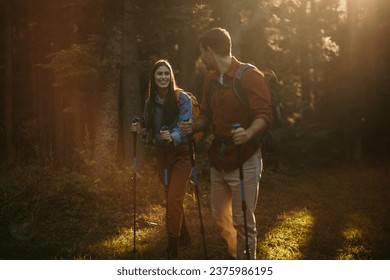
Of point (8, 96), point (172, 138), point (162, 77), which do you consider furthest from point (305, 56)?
point (172, 138)

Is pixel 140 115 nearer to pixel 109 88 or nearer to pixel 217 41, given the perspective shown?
pixel 109 88

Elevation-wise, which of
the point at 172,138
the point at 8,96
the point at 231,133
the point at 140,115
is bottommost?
the point at 8,96

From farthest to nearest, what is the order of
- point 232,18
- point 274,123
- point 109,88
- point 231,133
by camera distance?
point 232,18 → point 109,88 → point 274,123 → point 231,133

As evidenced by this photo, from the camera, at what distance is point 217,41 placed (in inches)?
220

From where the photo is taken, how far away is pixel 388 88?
20.8m

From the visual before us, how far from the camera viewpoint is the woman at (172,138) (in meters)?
7.05

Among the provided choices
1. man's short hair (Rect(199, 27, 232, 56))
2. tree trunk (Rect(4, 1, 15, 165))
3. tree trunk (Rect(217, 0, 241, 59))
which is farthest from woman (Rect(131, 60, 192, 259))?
tree trunk (Rect(4, 1, 15, 165))

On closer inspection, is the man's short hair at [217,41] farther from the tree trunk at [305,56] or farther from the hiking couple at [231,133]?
the tree trunk at [305,56]

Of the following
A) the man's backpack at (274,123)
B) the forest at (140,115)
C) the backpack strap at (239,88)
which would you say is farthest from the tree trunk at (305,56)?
the backpack strap at (239,88)

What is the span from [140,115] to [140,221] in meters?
6.19

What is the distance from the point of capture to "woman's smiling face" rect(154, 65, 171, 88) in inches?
288

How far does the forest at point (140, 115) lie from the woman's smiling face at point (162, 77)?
2793 mm
